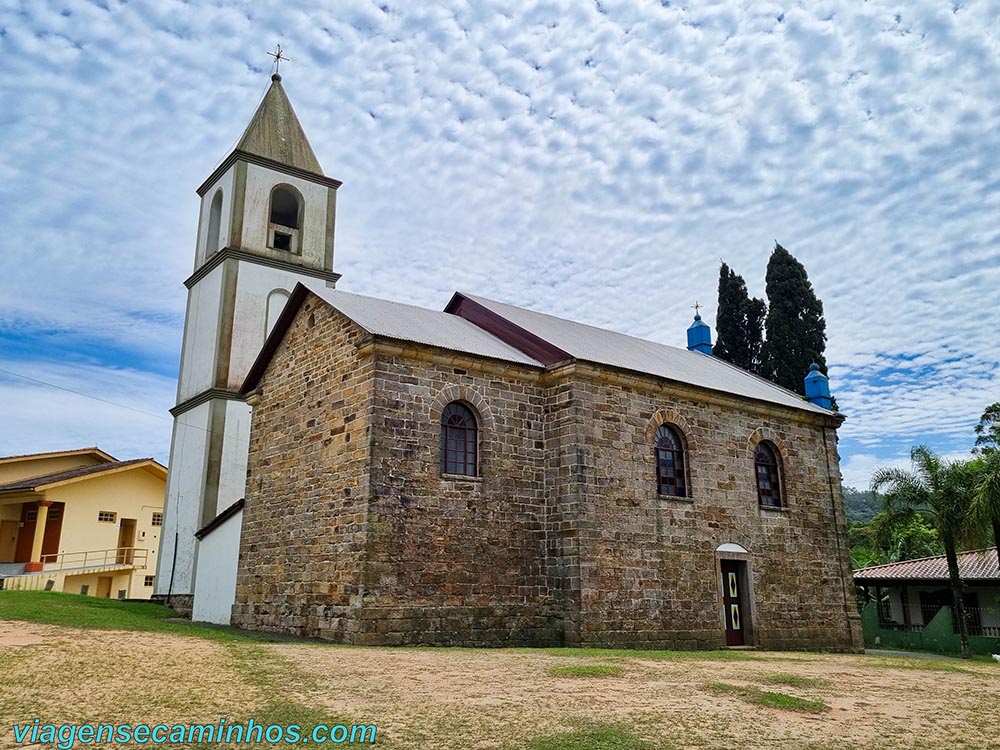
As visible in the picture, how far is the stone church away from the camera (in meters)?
15.0

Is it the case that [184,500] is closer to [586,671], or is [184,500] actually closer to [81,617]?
[81,617]

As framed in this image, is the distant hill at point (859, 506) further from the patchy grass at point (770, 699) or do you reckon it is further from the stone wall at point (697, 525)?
the patchy grass at point (770, 699)

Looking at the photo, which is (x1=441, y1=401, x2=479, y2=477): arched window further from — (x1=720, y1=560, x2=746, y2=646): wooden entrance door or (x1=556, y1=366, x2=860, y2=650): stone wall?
(x1=720, y1=560, x2=746, y2=646): wooden entrance door

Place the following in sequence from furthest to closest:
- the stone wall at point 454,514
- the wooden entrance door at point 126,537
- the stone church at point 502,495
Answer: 1. the wooden entrance door at point 126,537
2. the stone church at point 502,495
3. the stone wall at point 454,514

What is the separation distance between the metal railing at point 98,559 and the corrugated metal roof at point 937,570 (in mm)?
29078

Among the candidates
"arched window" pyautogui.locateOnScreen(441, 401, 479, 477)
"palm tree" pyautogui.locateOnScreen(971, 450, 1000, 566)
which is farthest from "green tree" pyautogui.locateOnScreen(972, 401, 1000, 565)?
"arched window" pyautogui.locateOnScreen(441, 401, 479, 477)

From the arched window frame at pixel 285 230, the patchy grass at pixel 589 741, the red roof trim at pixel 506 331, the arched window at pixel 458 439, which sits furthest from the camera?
the arched window frame at pixel 285 230

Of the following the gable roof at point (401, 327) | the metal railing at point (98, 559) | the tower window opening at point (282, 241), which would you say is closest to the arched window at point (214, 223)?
the tower window opening at point (282, 241)

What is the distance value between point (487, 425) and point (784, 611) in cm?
924

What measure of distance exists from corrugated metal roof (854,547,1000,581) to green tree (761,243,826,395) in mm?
7908

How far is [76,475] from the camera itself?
31.0 m

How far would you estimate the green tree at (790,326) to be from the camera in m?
34.0

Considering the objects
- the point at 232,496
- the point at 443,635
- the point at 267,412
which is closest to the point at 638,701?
the point at 443,635

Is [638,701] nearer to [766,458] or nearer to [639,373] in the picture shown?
[639,373]
